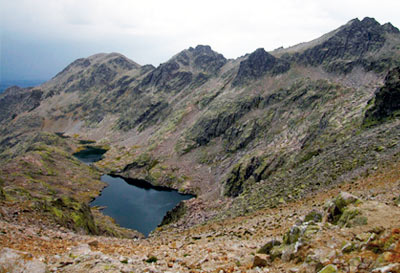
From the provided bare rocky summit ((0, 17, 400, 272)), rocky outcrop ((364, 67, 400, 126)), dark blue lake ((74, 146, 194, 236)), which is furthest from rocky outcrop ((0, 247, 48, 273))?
dark blue lake ((74, 146, 194, 236))

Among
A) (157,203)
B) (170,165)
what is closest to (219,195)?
(157,203)

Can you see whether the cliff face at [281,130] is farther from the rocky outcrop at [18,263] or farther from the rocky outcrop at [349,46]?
the rocky outcrop at [18,263]

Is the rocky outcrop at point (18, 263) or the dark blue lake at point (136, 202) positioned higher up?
the rocky outcrop at point (18, 263)

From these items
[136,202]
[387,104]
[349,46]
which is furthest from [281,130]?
[349,46]

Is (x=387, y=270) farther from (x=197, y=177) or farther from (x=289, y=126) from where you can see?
(x=197, y=177)

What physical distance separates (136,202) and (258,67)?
372 ft

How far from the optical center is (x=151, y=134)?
647ft

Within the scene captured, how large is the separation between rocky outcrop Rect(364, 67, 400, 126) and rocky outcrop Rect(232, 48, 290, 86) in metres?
90.1

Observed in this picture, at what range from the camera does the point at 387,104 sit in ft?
208

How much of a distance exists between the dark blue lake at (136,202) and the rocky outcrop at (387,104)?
239 ft

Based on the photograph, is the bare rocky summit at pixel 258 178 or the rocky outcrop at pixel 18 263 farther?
the rocky outcrop at pixel 18 263

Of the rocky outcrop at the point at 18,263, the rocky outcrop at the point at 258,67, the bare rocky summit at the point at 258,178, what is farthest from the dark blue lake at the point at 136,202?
the rocky outcrop at the point at 258,67

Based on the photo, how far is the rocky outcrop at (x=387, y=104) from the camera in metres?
61.6

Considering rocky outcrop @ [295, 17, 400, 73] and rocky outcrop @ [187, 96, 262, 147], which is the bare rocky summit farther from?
rocky outcrop @ [187, 96, 262, 147]
